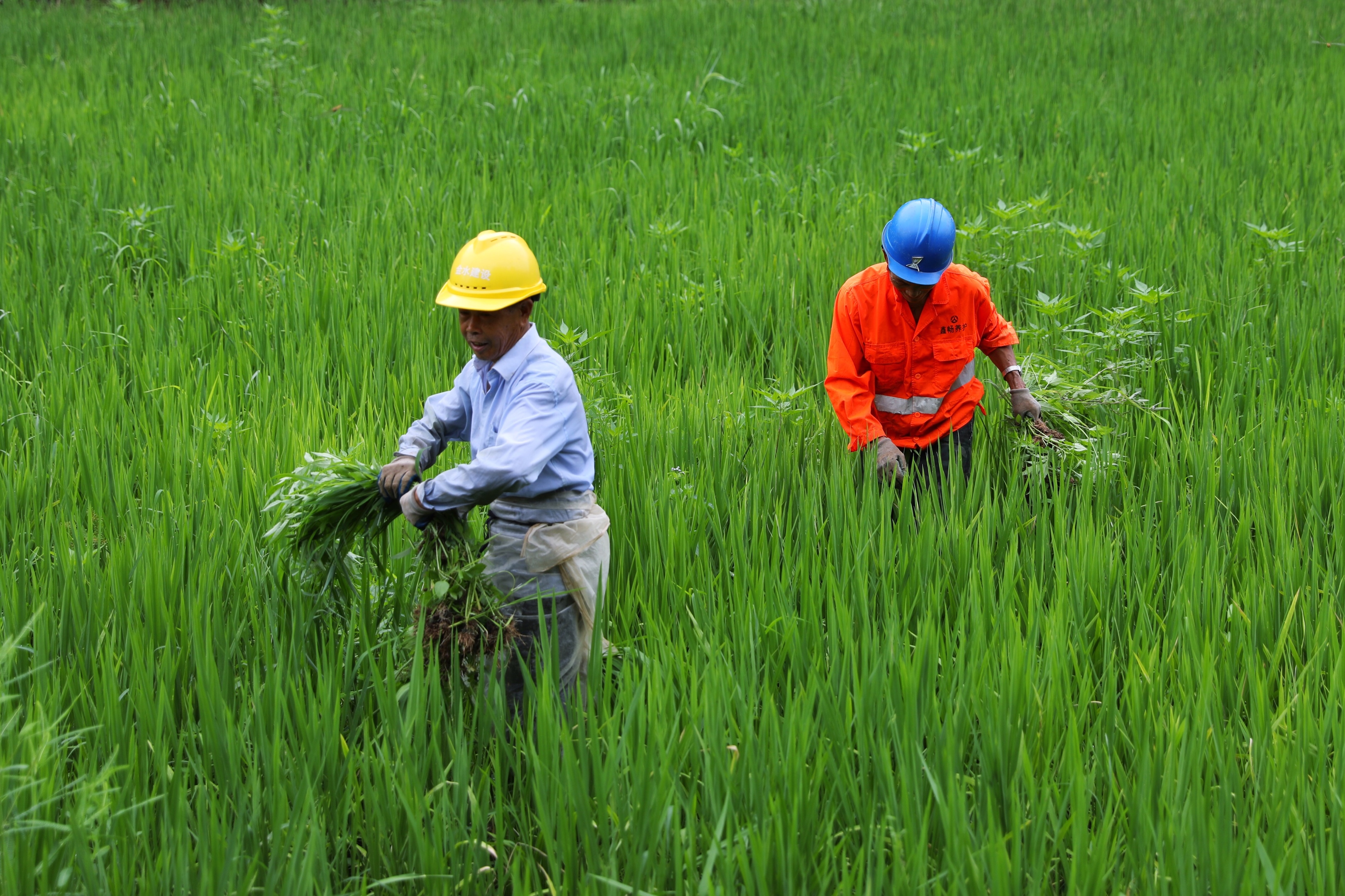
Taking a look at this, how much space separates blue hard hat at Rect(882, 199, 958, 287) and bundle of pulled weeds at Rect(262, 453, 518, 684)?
58.3 inches

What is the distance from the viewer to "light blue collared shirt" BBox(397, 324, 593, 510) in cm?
224

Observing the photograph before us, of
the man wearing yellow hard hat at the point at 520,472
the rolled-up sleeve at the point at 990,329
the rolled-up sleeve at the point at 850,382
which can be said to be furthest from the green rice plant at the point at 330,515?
the rolled-up sleeve at the point at 990,329

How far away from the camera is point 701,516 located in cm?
309

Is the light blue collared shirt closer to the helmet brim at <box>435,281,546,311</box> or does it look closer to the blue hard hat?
the helmet brim at <box>435,281,546,311</box>

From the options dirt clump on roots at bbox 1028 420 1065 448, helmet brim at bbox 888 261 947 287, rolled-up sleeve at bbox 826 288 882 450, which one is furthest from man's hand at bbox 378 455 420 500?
dirt clump on roots at bbox 1028 420 1065 448

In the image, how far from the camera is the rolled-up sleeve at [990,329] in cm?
337

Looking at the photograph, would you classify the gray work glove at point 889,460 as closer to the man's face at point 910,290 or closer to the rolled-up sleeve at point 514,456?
the man's face at point 910,290

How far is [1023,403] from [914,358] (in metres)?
0.40

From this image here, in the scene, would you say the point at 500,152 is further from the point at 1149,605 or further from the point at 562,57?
the point at 1149,605

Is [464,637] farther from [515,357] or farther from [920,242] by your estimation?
[920,242]

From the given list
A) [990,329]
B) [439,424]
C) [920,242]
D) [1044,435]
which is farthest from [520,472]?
[1044,435]

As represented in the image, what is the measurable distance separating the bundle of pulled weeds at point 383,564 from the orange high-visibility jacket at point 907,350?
1.33m

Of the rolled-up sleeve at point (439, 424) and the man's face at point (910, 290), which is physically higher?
the man's face at point (910, 290)

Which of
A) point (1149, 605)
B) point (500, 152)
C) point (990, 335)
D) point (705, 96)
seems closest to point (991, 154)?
point (705, 96)
